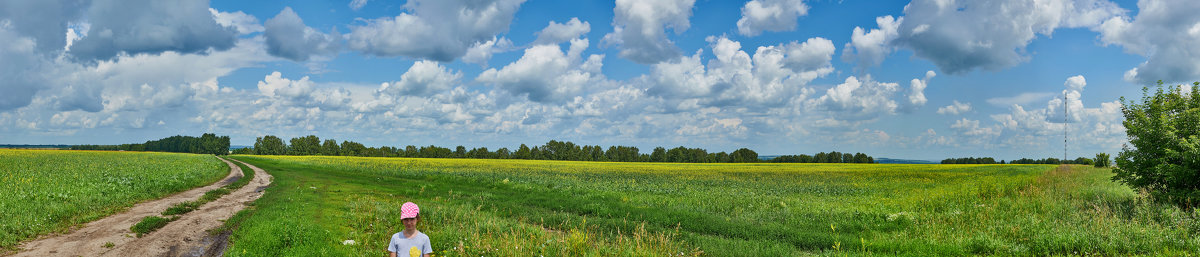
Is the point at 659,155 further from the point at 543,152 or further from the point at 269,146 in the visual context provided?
the point at 269,146

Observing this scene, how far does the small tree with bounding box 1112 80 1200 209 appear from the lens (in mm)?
15500

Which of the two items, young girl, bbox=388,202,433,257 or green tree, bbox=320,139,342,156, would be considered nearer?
young girl, bbox=388,202,433,257

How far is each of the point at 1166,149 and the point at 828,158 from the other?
421 ft

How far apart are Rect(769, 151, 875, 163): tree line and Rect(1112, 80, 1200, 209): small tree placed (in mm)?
111484

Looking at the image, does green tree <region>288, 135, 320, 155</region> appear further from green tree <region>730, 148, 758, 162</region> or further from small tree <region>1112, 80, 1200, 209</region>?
small tree <region>1112, 80, 1200, 209</region>

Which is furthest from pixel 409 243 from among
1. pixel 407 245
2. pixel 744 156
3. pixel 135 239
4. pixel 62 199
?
pixel 744 156

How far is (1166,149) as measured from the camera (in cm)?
1560

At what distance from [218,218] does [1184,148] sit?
1113 inches

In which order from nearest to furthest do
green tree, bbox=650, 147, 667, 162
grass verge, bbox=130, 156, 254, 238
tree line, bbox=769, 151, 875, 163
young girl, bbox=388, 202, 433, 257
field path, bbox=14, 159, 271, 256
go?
young girl, bbox=388, 202, 433, 257
field path, bbox=14, 159, 271, 256
grass verge, bbox=130, 156, 254, 238
tree line, bbox=769, 151, 875, 163
green tree, bbox=650, 147, 667, 162

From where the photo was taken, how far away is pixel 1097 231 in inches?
501

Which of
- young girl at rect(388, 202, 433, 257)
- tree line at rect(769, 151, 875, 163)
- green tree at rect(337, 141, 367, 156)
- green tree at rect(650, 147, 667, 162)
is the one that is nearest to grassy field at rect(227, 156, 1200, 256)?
young girl at rect(388, 202, 433, 257)

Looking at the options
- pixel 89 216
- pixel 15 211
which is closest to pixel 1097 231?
pixel 89 216

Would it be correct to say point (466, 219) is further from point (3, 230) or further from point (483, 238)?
point (3, 230)

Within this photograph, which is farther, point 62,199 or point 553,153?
point 553,153
